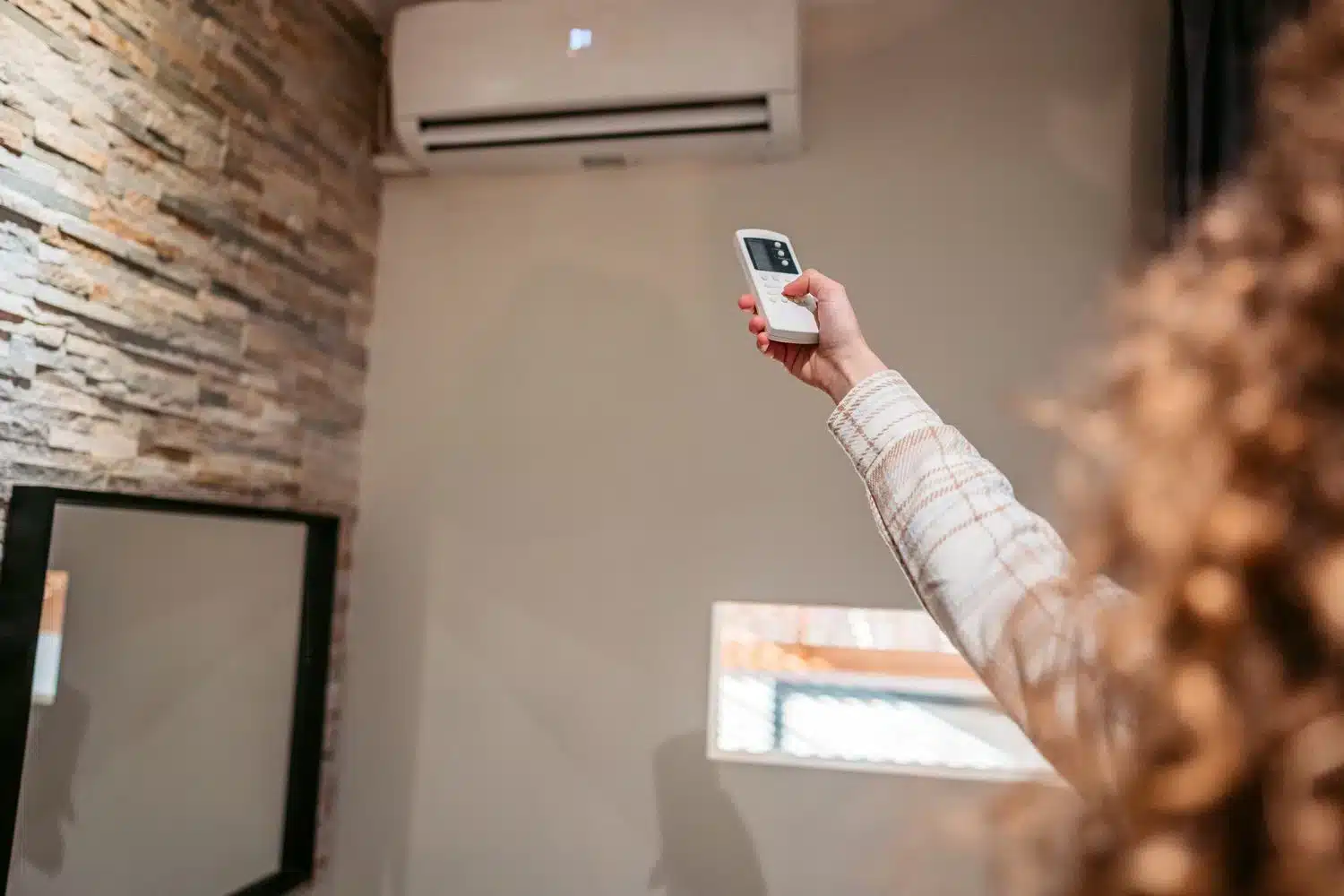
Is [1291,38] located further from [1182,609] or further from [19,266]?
[19,266]

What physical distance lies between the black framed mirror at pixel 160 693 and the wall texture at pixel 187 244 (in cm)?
6

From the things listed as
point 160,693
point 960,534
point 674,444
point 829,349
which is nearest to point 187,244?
point 160,693

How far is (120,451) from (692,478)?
84 centimetres

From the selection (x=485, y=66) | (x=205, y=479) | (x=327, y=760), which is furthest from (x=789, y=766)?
(x=485, y=66)

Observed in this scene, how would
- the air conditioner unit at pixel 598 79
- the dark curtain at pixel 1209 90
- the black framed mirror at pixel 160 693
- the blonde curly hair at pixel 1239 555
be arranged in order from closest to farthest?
the blonde curly hair at pixel 1239 555 < the black framed mirror at pixel 160 693 < the dark curtain at pixel 1209 90 < the air conditioner unit at pixel 598 79

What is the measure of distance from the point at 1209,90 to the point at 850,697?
1055 millimetres

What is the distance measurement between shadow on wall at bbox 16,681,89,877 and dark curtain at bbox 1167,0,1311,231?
157cm

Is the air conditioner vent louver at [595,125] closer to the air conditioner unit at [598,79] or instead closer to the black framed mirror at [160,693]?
the air conditioner unit at [598,79]

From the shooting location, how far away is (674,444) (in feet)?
5.36

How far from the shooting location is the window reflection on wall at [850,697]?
151cm

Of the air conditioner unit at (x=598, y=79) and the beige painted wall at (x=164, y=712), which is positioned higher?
the air conditioner unit at (x=598, y=79)

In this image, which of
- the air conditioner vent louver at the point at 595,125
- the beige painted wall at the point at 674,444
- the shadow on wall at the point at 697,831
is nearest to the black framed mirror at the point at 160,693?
the beige painted wall at the point at 674,444

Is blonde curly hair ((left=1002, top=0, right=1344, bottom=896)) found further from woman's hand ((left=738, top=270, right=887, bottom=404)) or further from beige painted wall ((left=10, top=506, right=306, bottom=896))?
beige painted wall ((left=10, top=506, right=306, bottom=896))

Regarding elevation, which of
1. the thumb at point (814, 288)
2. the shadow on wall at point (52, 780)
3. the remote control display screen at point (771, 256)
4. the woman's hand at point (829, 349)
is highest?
the remote control display screen at point (771, 256)
